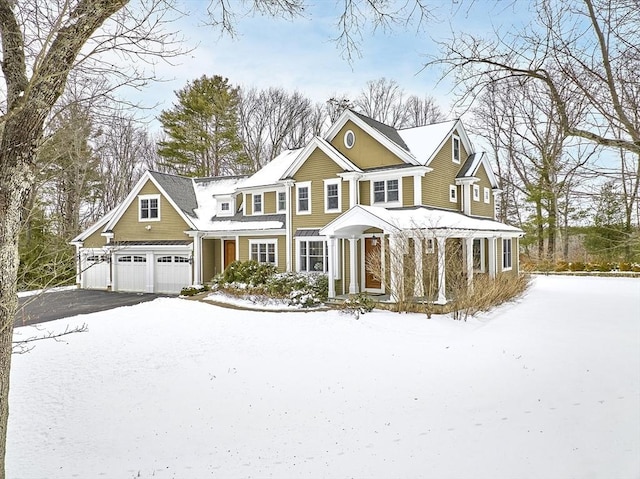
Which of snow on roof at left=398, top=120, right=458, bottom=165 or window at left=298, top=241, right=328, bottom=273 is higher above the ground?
snow on roof at left=398, top=120, right=458, bottom=165

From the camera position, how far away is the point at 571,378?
7.78m

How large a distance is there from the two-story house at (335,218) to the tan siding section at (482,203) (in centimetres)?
5

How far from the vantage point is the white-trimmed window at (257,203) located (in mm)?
20516

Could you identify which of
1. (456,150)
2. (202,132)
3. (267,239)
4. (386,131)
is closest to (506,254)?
(456,150)

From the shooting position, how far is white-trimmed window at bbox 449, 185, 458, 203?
60.3 ft

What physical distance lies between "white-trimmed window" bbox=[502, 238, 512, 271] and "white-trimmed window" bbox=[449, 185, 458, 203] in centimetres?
395

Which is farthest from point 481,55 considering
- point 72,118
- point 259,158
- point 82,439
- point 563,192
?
point 259,158

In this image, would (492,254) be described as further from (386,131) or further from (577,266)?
(577,266)

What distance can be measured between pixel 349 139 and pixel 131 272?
1315 cm

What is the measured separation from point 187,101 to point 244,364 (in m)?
30.4

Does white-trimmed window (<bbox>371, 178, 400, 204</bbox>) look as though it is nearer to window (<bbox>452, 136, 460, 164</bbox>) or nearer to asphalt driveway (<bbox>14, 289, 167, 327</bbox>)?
window (<bbox>452, 136, 460, 164</bbox>)

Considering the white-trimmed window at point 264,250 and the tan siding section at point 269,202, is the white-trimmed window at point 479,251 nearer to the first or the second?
A: the white-trimmed window at point 264,250

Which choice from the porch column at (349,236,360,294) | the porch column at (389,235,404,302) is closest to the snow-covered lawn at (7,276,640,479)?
the porch column at (389,235,404,302)

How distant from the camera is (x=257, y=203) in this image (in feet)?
67.7
